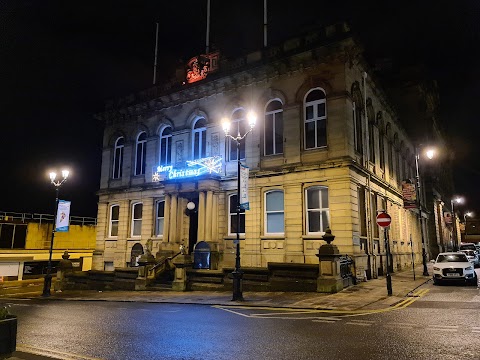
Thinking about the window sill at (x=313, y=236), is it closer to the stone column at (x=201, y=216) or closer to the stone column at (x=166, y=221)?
the stone column at (x=201, y=216)

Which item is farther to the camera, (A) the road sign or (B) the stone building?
(B) the stone building

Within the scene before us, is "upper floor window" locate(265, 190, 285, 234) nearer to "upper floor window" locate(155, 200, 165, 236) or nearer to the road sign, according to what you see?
the road sign

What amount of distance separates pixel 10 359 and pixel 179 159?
65.3ft

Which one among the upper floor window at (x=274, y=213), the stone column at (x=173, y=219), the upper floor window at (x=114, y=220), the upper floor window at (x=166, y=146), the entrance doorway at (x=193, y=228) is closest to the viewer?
the upper floor window at (x=274, y=213)

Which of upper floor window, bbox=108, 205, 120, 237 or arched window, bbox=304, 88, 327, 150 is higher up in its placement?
arched window, bbox=304, 88, 327, 150

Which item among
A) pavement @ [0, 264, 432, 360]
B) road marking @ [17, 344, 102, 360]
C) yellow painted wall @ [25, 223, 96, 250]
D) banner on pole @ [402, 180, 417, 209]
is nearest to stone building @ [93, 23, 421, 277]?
banner on pole @ [402, 180, 417, 209]

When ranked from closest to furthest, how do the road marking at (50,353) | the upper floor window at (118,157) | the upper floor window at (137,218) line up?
1. the road marking at (50,353)
2. the upper floor window at (137,218)
3. the upper floor window at (118,157)

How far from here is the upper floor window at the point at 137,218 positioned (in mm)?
27617

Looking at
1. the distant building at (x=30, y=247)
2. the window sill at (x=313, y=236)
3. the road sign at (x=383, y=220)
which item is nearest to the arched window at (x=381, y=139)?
the window sill at (x=313, y=236)

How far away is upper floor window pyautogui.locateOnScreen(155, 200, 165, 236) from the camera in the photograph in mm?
26266

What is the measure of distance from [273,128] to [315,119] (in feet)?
8.98

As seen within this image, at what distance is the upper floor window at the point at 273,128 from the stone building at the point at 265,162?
2.6 inches

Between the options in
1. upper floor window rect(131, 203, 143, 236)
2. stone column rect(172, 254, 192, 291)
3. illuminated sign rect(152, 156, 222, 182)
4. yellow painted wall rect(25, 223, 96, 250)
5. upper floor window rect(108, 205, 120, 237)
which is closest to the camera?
stone column rect(172, 254, 192, 291)

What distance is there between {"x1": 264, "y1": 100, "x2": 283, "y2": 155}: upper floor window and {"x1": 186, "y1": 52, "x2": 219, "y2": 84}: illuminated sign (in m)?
5.75
